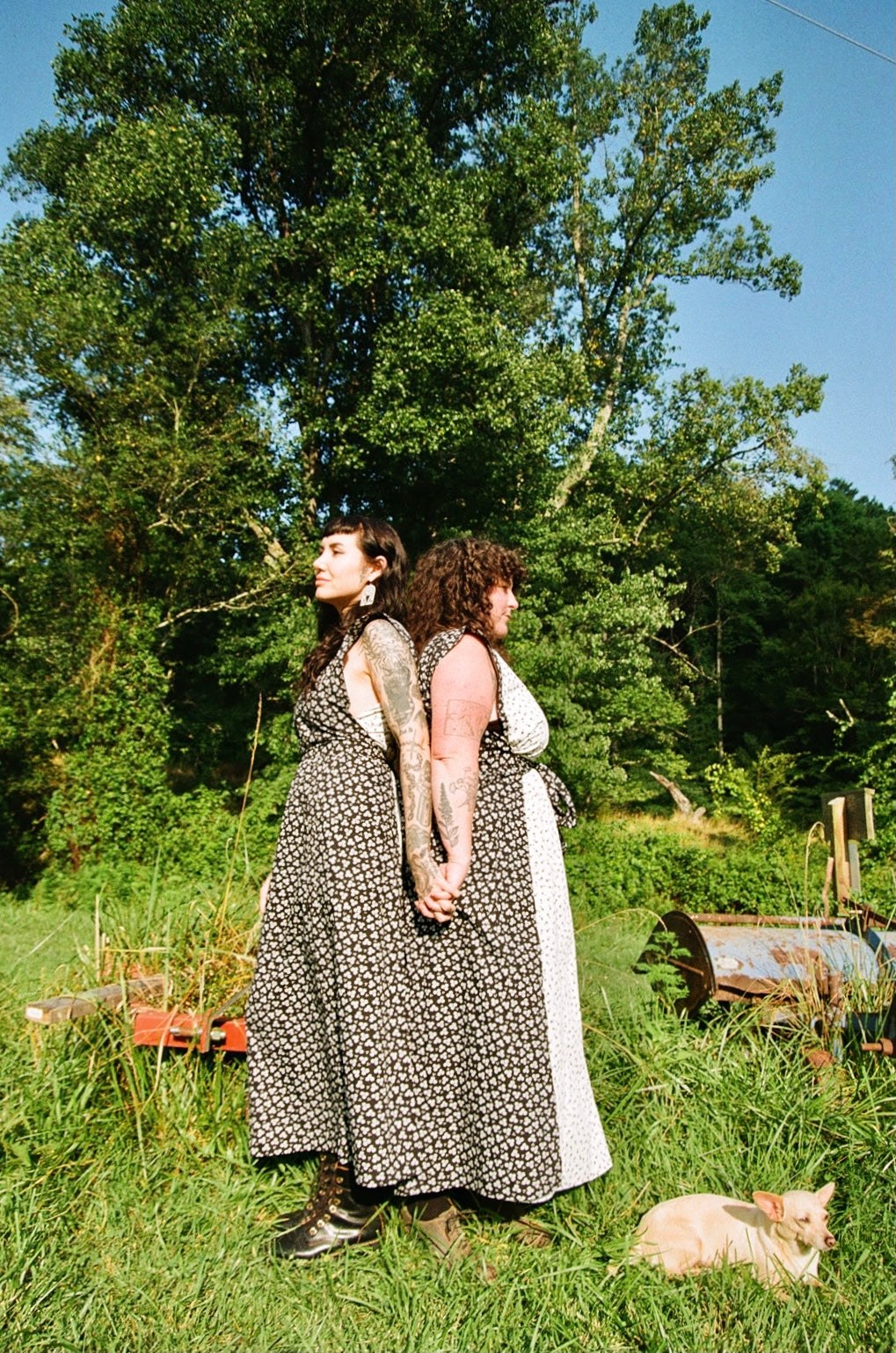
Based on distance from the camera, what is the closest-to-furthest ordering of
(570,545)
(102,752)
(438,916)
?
(438,916) → (102,752) → (570,545)

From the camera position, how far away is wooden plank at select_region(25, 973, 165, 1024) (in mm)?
2605

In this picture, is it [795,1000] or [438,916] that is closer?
[438,916]

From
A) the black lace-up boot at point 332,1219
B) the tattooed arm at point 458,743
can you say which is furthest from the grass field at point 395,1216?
the tattooed arm at point 458,743

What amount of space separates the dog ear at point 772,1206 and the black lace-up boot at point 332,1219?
904mm

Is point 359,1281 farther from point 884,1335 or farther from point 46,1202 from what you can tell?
point 884,1335

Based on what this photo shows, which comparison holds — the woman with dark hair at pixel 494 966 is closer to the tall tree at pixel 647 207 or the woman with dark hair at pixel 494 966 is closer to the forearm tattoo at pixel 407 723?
the forearm tattoo at pixel 407 723

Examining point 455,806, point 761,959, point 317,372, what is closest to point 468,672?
point 455,806

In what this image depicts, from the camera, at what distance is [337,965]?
7.07 feet

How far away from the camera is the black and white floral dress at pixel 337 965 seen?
2102mm

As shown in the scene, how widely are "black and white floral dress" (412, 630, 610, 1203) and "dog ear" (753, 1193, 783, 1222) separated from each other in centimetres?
44

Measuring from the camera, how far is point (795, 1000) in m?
2.99

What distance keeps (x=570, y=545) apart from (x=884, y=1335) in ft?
38.1

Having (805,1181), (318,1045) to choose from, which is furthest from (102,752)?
(805,1181)

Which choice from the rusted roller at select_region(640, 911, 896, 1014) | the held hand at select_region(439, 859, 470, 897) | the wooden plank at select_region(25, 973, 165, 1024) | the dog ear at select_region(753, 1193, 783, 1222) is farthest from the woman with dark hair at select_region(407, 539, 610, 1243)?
the wooden plank at select_region(25, 973, 165, 1024)
